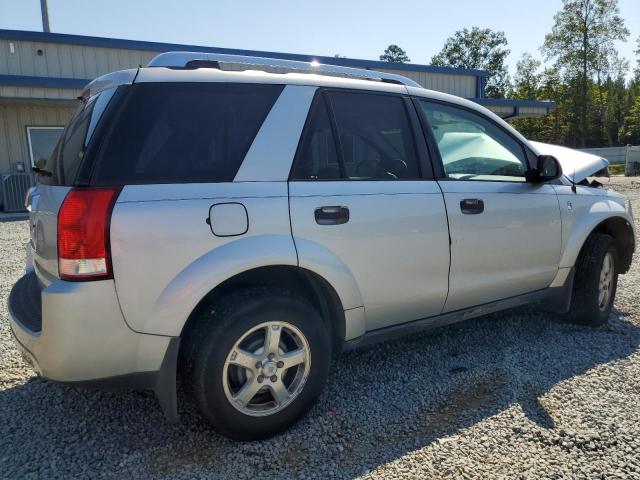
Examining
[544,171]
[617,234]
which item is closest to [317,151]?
[544,171]

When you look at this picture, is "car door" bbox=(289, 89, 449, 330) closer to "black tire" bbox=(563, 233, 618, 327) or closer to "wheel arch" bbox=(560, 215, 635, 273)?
"wheel arch" bbox=(560, 215, 635, 273)

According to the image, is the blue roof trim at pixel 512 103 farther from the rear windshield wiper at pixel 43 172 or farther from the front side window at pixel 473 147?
the rear windshield wiper at pixel 43 172

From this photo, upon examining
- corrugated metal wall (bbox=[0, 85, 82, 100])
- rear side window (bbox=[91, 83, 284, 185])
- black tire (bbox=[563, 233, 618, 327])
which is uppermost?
corrugated metal wall (bbox=[0, 85, 82, 100])

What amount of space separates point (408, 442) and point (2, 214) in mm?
13575

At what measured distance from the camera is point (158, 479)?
2354 millimetres

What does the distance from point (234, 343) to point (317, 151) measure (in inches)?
42.9

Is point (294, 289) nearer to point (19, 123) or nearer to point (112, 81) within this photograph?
point (112, 81)

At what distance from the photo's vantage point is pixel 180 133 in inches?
96.6

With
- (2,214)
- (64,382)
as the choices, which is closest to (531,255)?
(64,382)

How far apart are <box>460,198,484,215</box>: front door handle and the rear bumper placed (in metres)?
1.94

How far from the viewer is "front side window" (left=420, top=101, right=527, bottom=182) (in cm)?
338

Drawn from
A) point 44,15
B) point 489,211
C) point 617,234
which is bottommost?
point 617,234

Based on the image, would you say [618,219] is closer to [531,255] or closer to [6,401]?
[531,255]

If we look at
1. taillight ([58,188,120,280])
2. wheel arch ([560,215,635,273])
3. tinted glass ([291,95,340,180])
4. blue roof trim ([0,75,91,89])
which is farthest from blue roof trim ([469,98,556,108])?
taillight ([58,188,120,280])
